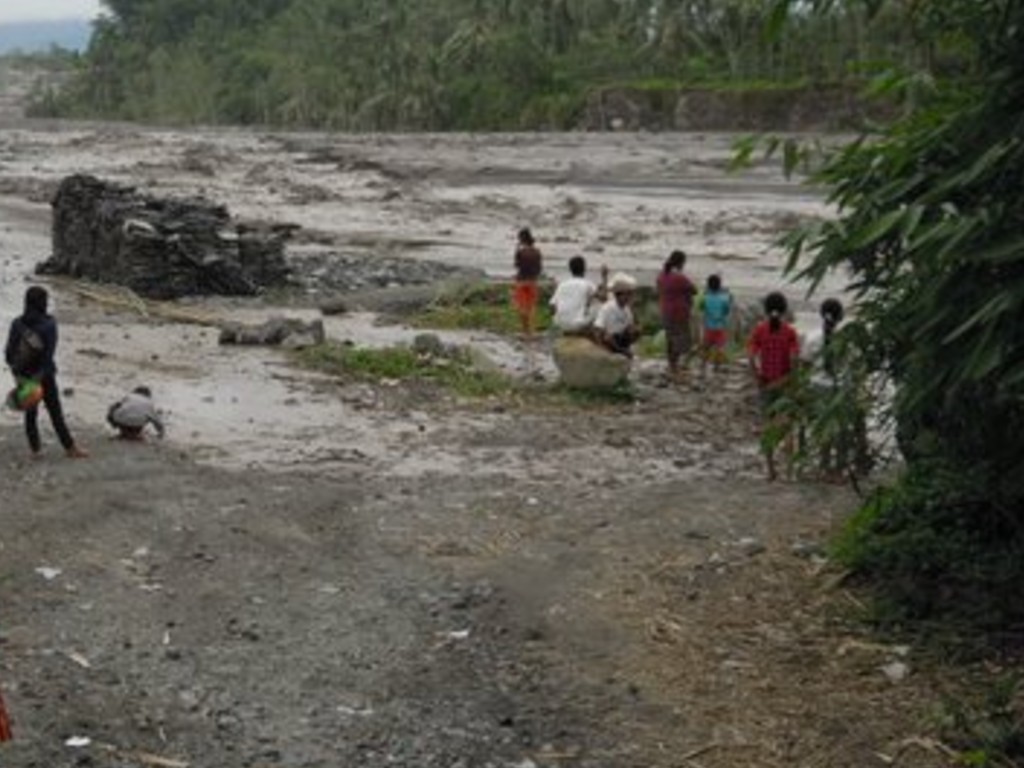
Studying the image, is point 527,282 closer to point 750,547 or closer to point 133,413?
point 133,413

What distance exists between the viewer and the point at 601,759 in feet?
22.4

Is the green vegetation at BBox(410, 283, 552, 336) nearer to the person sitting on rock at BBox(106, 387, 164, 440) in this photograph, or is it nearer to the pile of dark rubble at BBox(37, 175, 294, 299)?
the pile of dark rubble at BBox(37, 175, 294, 299)

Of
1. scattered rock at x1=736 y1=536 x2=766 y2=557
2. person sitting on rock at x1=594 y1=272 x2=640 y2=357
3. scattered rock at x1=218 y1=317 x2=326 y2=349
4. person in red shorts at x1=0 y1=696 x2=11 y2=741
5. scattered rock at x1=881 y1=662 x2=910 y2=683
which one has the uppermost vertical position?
person sitting on rock at x1=594 y1=272 x2=640 y2=357

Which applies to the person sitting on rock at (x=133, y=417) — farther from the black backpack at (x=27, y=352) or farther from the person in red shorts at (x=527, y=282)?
the person in red shorts at (x=527, y=282)

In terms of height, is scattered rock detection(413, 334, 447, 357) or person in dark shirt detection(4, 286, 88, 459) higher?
person in dark shirt detection(4, 286, 88, 459)

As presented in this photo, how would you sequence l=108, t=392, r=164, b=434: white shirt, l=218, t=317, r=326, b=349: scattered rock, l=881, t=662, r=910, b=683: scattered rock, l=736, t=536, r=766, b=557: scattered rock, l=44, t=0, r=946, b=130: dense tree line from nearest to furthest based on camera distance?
l=881, t=662, r=910, b=683: scattered rock < l=736, t=536, r=766, b=557: scattered rock < l=108, t=392, r=164, b=434: white shirt < l=218, t=317, r=326, b=349: scattered rock < l=44, t=0, r=946, b=130: dense tree line

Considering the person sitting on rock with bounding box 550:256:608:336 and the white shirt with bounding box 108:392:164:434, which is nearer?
the white shirt with bounding box 108:392:164:434

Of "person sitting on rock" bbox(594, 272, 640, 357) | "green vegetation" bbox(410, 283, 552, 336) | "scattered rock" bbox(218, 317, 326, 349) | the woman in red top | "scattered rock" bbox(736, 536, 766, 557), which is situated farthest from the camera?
"green vegetation" bbox(410, 283, 552, 336)

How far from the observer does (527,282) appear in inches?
766

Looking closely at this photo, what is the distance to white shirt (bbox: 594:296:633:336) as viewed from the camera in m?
15.2

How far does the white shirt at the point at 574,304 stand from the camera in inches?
607

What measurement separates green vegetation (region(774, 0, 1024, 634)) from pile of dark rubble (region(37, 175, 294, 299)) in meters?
17.1

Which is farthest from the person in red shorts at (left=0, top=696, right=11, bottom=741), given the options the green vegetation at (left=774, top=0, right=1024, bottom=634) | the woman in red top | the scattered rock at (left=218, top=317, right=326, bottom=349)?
the scattered rock at (left=218, top=317, right=326, bottom=349)

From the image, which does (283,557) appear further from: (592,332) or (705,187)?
(705,187)
